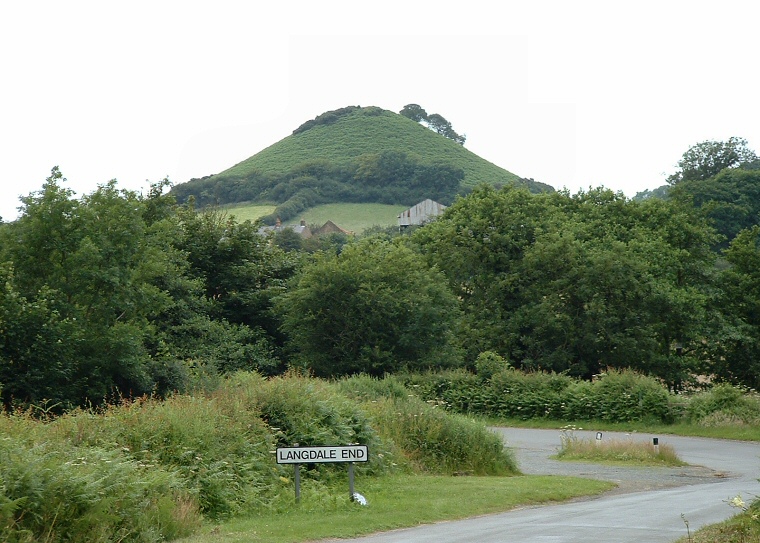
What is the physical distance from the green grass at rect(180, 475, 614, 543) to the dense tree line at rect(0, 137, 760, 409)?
2202 cm

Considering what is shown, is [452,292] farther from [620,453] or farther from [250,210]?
[250,210]

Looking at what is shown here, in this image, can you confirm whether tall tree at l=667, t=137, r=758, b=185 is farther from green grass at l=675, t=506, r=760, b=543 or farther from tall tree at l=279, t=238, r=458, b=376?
green grass at l=675, t=506, r=760, b=543

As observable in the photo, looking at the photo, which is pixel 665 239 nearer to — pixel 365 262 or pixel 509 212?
pixel 509 212

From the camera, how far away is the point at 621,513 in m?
17.9

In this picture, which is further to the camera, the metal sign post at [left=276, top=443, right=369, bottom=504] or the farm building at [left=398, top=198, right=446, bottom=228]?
the farm building at [left=398, top=198, right=446, bottom=228]

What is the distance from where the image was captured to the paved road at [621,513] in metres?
14.8

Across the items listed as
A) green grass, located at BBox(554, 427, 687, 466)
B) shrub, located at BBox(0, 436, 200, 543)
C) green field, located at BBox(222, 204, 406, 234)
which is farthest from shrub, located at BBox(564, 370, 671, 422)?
green field, located at BBox(222, 204, 406, 234)

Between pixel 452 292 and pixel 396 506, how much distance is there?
4206 cm

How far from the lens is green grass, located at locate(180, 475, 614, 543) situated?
15711mm

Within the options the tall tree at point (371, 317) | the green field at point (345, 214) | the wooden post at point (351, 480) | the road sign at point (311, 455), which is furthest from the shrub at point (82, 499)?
the green field at point (345, 214)

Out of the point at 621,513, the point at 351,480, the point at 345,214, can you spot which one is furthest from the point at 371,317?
the point at 345,214

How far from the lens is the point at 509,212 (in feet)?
202

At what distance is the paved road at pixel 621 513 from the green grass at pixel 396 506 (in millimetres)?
534

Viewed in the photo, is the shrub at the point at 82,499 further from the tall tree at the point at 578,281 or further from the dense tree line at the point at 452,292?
the tall tree at the point at 578,281
